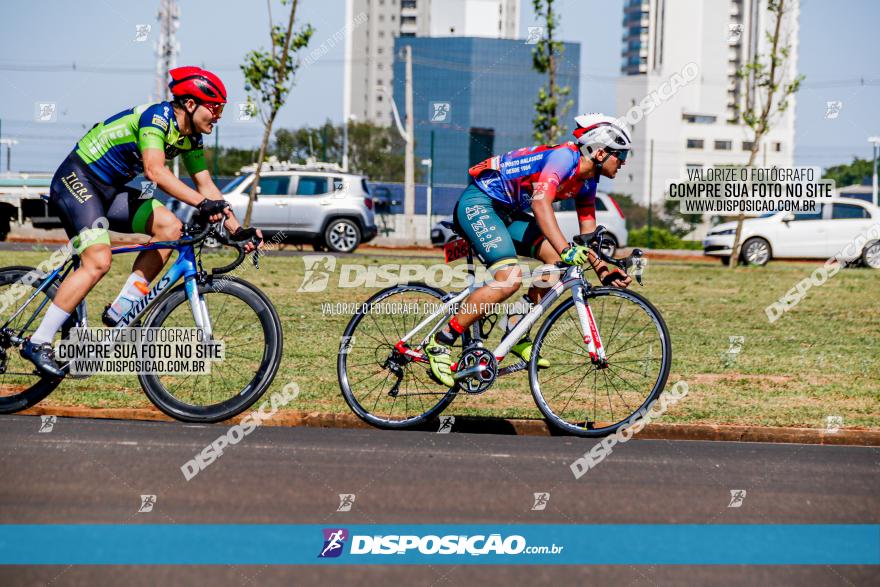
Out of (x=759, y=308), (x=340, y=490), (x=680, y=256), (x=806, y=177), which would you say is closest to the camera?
(x=340, y=490)

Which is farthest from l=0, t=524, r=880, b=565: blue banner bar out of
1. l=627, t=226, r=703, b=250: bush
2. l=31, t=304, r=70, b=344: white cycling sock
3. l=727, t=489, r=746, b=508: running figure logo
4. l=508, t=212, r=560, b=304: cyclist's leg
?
l=627, t=226, r=703, b=250: bush

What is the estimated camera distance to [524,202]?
6.26m

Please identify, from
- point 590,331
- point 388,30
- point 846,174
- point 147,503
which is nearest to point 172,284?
point 147,503

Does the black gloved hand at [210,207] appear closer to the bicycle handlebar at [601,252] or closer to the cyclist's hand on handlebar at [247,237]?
the cyclist's hand on handlebar at [247,237]

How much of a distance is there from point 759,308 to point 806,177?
1146 cm

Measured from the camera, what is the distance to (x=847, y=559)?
153 inches

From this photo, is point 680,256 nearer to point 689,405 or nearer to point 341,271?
point 341,271

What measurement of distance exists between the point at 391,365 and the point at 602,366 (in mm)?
1257

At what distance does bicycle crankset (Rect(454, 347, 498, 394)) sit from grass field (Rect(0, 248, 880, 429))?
0.70 meters

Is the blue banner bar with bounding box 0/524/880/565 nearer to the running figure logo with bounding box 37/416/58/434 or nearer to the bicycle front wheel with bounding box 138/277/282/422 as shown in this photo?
the running figure logo with bounding box 37/416/58/434

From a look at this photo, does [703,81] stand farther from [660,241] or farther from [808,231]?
[808,231]

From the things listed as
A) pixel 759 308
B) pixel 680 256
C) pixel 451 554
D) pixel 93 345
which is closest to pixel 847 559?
pixel 451 554

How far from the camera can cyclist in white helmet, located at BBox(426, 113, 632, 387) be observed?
599 cm

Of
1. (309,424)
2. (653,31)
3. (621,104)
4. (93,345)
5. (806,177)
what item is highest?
(653,31)
